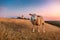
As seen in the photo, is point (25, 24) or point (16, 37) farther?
point (25, 24)

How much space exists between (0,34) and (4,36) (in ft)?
0.70

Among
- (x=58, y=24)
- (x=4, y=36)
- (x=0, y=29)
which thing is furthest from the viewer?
(x=58, y=24)

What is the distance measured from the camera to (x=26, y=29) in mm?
8516

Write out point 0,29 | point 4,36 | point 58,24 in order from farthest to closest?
point 58,24, point 0,29, point 4,36

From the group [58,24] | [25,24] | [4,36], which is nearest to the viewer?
[4,36]

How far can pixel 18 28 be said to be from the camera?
8477 millimetres

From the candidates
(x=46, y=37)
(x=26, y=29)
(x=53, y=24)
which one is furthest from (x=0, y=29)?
(x=53, y=24)

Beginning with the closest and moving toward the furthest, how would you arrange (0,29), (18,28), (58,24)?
(0,29) < (18,28) < (58,24)

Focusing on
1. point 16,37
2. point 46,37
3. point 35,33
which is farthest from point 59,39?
point 16,37

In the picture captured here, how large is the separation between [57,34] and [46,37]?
72cm

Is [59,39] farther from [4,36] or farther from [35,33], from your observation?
[4,36]

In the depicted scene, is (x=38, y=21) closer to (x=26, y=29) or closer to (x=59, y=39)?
(x=26, y=29)

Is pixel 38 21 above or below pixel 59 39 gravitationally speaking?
above

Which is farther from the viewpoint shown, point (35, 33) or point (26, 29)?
point (26, 29)
